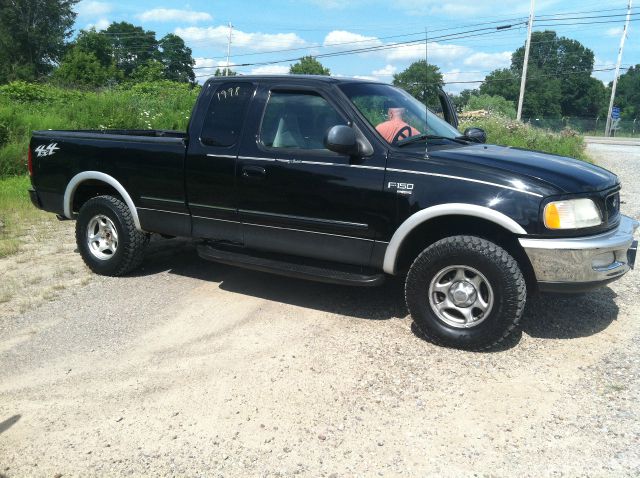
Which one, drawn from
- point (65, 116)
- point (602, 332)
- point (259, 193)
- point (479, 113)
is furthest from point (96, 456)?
point (479, 113)

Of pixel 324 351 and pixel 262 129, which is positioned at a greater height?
pixel 262 129

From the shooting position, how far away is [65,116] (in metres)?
15.7

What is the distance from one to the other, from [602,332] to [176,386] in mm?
3300

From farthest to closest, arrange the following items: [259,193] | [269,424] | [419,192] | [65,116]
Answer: [65,116] → [259,193] → [419,192] → [269,424]

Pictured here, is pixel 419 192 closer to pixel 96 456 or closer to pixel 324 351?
pixel 324 351

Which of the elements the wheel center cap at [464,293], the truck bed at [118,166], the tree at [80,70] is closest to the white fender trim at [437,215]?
the wheel center cap at [464,293]

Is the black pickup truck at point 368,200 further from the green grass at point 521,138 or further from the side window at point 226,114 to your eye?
the green grass at point 521,138

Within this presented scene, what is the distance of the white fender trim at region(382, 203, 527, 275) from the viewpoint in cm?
392

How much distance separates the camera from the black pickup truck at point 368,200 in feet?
13.0

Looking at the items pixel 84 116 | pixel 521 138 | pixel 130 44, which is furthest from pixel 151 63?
pixel 521 138

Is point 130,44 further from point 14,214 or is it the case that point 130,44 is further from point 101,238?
point 101,238

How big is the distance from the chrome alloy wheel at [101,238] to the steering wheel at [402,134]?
10.3ft

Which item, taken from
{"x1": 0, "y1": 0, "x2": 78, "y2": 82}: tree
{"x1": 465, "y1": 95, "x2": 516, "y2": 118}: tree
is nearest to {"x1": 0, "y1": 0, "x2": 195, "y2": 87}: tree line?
{"x1": 0, "y1": 0, "x2": 78, "y2": 82}: tree

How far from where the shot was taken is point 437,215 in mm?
4141
